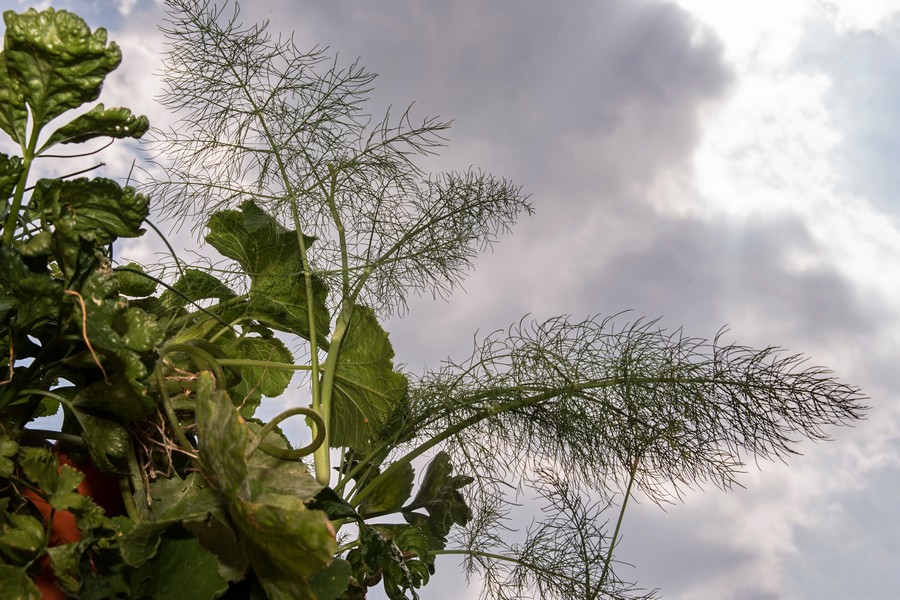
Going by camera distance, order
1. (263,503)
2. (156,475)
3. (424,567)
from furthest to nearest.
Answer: (424,567) → (156,475) → (263,503)

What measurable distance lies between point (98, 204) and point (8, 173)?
49mm

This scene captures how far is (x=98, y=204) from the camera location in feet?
1.59

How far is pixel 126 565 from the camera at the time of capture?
435 millimetres

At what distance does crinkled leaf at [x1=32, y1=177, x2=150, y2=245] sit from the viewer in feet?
1.54

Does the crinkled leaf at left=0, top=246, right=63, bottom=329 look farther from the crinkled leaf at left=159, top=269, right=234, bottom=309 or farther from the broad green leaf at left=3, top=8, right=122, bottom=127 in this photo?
the crinkled leaf at left=159, top=269, right=234, bottom=309

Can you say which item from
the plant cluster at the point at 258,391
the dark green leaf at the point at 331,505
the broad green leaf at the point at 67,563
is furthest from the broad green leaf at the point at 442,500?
the broad green leaf at the point at 67,563

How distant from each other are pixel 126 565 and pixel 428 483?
565 mm

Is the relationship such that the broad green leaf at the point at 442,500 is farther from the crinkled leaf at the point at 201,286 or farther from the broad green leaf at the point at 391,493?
the crinkled leaf at the point at 201,286

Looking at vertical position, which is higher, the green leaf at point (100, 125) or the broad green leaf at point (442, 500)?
the broad green leaf at point (442, 500)

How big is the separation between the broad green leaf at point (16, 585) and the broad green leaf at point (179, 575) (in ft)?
0.16

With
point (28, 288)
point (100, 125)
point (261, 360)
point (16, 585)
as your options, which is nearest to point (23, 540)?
point (16, 585)

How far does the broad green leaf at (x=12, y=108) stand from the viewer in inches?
18.1

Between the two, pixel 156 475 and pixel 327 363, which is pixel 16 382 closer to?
pixel 156 475

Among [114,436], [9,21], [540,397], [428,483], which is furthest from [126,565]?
[428,483]
